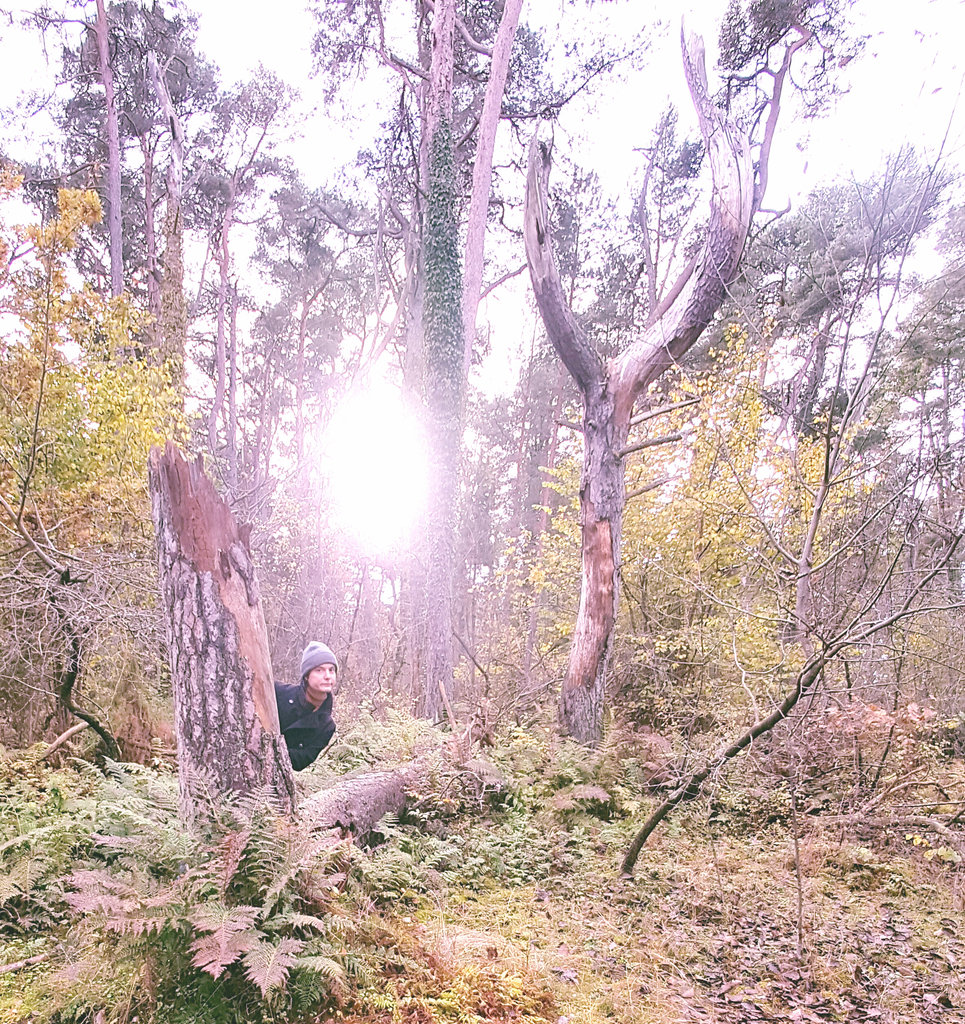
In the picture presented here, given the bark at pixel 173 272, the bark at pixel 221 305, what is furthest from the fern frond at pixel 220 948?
the bark at pixel 221 305

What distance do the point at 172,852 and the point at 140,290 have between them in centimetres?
1879

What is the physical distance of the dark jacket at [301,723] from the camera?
4312 mm

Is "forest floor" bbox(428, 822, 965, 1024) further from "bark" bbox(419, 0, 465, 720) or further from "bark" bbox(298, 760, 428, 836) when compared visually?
"bark" bbox(419, 0, 465, 720)

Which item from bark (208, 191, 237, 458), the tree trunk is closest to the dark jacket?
the tree trunk

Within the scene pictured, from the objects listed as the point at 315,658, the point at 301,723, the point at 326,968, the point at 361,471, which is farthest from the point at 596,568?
the point at 361,471

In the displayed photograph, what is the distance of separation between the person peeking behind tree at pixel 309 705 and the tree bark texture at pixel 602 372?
405cm

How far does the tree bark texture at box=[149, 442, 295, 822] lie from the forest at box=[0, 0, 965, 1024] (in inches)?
0.8

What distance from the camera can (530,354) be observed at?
19.2m

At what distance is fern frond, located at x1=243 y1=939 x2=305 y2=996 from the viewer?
2.11 m

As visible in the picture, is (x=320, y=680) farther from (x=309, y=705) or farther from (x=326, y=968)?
(x=326, y=968)

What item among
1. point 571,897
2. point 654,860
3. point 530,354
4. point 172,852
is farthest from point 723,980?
point 530,354

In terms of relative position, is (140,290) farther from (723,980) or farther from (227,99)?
(723,980)

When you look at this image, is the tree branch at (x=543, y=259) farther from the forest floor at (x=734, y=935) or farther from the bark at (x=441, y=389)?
the forest floor at (x=734, y=935)

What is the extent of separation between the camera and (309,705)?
4391mm
